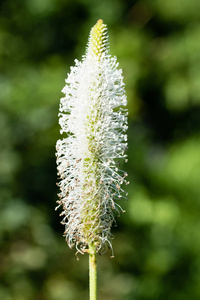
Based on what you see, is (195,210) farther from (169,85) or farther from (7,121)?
(169,85)

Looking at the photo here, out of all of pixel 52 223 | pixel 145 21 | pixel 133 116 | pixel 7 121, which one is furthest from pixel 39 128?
pixel 145 21

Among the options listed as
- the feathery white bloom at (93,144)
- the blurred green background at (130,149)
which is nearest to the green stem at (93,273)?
the feathery white bloom at (93,144)

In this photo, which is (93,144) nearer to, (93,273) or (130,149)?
(93,273)

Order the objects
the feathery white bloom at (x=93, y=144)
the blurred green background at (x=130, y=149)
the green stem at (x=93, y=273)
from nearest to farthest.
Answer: the green stem at (x=93, y=273) → the feathery white bloom at (x=93, y=144) → the blurred green background at (x=130, y=149)

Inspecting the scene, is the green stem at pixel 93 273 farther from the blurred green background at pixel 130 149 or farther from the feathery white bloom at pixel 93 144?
the blurred green background at pixel 130 149

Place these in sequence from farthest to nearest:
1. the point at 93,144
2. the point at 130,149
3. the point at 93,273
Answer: the point at 130,149 < the point at 93,144 < the point at 93,273

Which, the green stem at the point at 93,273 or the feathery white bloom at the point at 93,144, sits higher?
the feathery white bloom at the point at 93,144

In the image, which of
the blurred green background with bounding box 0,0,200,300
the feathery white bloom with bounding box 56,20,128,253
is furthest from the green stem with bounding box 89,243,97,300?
the blurred green background with bounding box 0,0,200,300

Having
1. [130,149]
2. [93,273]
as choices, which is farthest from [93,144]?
[130,149]
